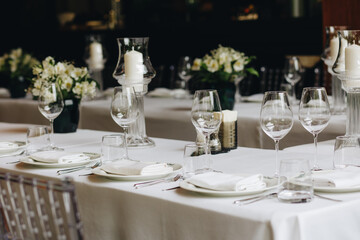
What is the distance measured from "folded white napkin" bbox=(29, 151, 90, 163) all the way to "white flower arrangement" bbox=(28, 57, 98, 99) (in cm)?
87

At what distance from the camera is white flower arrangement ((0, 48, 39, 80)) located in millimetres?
5086

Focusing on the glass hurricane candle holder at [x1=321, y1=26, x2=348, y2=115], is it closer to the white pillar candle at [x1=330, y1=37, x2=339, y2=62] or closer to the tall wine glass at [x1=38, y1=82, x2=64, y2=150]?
the white pillar candle at [x1=330, y1=37, x2=339, y2=62]

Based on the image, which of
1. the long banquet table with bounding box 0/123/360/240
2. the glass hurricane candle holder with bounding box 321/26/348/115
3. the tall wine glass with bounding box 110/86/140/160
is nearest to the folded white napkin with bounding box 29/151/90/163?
the long banquet table with bounding box 0/123/360/240

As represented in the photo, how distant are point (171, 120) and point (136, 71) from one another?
3.20ft

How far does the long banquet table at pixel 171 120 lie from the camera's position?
345cm

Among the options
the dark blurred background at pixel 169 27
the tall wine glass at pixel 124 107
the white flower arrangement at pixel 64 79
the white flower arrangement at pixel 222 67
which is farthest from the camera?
the dark blurred background at pixel 169 27

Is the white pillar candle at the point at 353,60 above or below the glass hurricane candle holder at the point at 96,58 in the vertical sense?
above

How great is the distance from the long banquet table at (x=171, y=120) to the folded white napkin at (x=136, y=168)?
4.58 ft

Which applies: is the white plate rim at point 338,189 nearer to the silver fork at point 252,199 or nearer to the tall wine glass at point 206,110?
the silver fork at point 252,199

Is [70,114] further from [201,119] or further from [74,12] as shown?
[74,12]

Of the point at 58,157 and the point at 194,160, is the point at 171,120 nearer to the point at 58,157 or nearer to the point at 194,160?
the point at 58,157

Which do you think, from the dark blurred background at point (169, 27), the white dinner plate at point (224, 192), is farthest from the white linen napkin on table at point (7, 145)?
the dark blurred background at point (169, 27)

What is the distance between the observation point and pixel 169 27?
317 inches

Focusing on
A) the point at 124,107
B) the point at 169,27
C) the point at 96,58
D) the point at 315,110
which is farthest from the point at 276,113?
the point at 169,27
